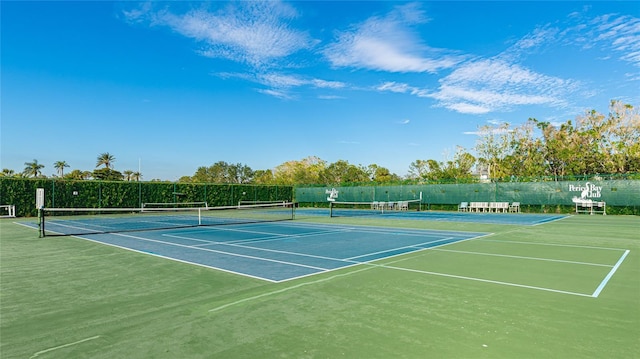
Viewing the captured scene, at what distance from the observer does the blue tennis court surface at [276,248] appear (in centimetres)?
697

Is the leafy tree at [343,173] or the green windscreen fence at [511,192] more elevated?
the leafy tree at [343,173]

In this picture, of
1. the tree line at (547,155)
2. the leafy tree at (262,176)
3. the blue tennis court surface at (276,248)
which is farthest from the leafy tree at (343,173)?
the blue tennis court surface at (276,248)

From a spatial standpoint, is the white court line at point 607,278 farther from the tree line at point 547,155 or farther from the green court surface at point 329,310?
the tree line at point 547,155

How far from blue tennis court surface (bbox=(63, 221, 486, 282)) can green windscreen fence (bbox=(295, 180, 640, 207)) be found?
1870 cm

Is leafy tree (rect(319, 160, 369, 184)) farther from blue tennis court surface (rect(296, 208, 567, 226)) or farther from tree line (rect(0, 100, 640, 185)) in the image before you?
blue tennis court surface (rect(296, 208, 567, 226))

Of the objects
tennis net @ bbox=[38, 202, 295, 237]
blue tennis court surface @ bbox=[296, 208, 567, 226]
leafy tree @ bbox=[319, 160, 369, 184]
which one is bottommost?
blue tennis court surface @ bbox=[296, 208, 567, 226]

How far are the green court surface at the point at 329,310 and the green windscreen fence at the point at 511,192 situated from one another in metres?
21.5

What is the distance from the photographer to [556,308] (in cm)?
454

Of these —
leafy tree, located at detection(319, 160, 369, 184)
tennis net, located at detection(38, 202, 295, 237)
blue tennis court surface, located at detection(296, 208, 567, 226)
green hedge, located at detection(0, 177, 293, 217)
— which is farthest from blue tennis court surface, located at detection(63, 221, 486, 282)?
leafy tree, located at detection(319, 160, 369, 184)

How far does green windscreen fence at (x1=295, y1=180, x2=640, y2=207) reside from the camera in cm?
2464

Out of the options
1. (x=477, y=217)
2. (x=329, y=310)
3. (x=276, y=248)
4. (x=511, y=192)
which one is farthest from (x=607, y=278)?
(x=511, y=192)

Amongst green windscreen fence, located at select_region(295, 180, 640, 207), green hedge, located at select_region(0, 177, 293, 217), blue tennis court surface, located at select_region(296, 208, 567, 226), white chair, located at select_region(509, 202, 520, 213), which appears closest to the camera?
blue tennis court surface, located at select_region(296, 208, 567, 226)

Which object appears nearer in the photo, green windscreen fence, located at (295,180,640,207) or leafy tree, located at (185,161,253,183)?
green windscreen fence, located at (295,180,640,207)

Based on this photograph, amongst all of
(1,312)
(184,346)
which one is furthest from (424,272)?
(1,312)
